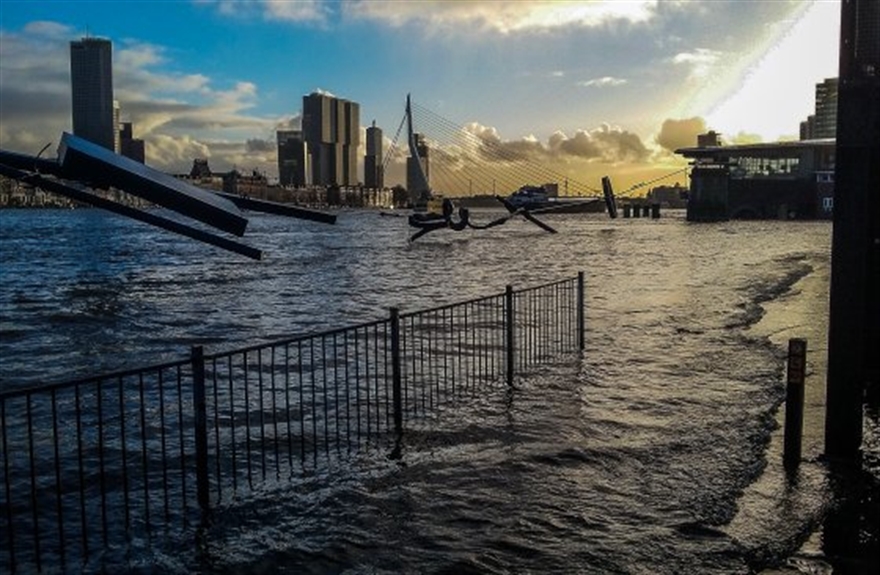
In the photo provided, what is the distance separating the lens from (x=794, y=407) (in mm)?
Answer: 8508

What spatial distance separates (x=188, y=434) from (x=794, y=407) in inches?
291

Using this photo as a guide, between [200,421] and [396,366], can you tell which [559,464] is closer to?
[396,366]

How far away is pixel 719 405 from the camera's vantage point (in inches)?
452

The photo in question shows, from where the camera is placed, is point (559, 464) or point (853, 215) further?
point (559, 464)

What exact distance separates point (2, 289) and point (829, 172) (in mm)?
132608

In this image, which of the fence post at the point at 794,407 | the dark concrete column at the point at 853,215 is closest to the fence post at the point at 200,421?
the fence post at the point at 794,407

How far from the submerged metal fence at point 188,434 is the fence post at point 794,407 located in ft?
13.8

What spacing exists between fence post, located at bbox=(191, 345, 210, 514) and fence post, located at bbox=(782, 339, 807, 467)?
19.1 ft

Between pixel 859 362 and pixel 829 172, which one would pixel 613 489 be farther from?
pixel 829 172

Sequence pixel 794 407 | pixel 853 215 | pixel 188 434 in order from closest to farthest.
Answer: pixel 853 215 → pixel 794 407 → pixel 188 434

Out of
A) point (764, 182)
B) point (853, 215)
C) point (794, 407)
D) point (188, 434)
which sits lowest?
point (188, 434)

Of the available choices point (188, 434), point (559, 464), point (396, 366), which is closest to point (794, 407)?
point (559, 464)

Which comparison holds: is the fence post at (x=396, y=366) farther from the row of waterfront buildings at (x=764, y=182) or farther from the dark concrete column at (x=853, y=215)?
the row of waterfront buildings at (x=764, y=182)

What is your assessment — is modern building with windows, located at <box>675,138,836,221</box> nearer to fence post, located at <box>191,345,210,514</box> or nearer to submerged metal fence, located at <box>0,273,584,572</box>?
submerged metal fence, located at <box>0,273,584,572</box>
